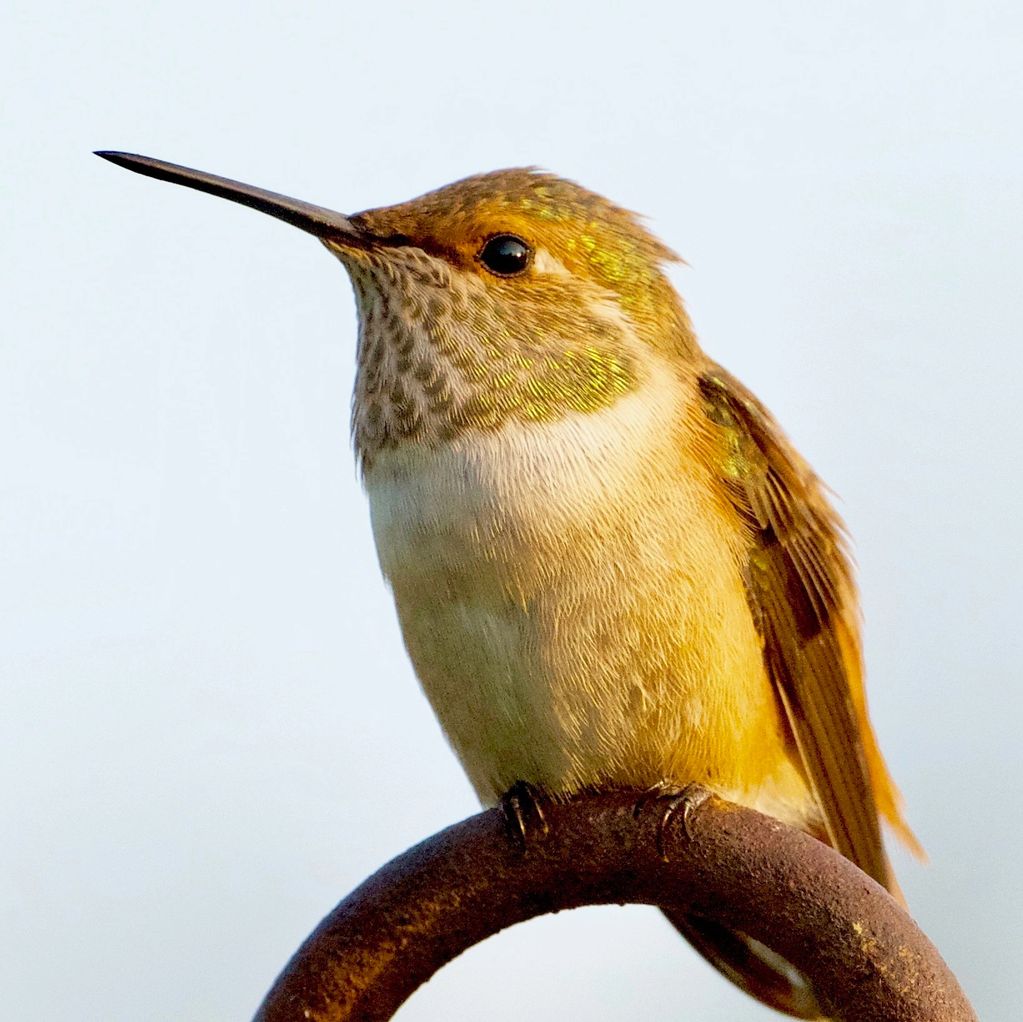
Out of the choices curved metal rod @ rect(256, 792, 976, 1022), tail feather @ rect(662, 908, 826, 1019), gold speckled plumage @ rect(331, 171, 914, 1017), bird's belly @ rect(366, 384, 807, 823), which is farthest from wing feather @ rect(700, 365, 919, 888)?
curved metal rod @ rect(256, 792, 976, 1022)

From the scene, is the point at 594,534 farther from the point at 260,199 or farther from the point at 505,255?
the point at 260,199

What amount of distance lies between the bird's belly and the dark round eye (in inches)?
19.9

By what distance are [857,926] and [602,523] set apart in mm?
1072

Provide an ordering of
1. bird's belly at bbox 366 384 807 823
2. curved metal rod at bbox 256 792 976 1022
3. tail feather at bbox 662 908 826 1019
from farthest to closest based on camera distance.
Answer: tail feather at bbox 662 908 826 1019
bird's belly at bbox 366 384 807 823
curved metal rod at bbox 256 792 976 1022

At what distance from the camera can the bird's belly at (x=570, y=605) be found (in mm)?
3525

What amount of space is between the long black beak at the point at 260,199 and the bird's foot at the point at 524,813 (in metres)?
1.30

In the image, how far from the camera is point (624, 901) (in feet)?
10.7

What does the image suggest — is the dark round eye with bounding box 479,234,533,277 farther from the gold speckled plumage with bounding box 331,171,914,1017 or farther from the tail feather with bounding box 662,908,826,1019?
the tail feather with bounding box 662,908,826,1019

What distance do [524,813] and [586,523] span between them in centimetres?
62

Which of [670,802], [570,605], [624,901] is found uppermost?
[570,605]

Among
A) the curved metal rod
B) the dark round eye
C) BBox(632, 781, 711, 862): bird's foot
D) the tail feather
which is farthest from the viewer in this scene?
the tail feather

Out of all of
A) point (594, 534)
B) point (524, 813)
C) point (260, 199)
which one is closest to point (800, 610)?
point (594, 534)

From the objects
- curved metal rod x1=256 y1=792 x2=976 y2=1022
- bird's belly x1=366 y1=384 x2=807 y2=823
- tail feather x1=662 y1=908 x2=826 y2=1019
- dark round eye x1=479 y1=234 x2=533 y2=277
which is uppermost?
dark round eye x1=479 y1=234 x2=533 y2=277

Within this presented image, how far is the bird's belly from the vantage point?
3525mm
